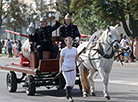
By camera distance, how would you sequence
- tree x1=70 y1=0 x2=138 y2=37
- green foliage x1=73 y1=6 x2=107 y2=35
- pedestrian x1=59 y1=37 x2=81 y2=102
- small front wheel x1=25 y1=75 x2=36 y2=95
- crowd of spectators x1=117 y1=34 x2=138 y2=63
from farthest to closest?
green foliage x1=73 y1=6 x2=107 y2=35
tree x1=70 y1=0 x2=138 y2=37
crowd of spectators x1=117 y1=34 x2=138 y2=63
small front wheel x1=25 y1=75 x2=36 y2=95
pedestrian x1=59 y1=37 x2=81 y2=102

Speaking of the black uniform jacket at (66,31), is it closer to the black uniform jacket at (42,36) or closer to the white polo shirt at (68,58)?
the black uniform jacket at (42,36)

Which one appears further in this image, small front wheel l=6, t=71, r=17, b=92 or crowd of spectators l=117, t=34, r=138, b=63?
crowd of spectators l=117, t=34, r=138, b=63

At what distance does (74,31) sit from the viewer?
11984mm

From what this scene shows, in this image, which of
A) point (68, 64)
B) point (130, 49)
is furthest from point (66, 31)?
point (130, 49)

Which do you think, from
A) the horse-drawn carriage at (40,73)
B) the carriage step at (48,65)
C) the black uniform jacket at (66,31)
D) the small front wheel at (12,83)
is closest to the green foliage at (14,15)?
the small front wheel at (12,83)

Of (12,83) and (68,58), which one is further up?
(68,58)

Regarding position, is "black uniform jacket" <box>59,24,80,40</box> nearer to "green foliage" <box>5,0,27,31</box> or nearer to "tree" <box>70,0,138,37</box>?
"tree" <box>70,0,138,37</box>

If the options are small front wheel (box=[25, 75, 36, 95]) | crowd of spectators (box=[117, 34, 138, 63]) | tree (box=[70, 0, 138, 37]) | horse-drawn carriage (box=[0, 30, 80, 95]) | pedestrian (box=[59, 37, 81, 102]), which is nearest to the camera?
pedestrian (box=[59, 37, 81, 102])

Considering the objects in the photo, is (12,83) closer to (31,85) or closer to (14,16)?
(31,85)

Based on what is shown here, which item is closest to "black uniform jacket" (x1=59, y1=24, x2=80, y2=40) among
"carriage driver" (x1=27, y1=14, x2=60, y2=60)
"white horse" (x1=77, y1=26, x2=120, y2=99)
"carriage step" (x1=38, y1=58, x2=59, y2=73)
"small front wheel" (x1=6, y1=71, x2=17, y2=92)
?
"carriage driver" (x1=27, y1=14, x2=60, y2=60)

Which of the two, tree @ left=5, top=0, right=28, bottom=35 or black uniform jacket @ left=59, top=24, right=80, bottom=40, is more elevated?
tree @ left=5, top=0, right=28, bottom=35

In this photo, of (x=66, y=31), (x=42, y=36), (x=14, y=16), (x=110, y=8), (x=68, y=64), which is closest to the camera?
(x=68, y=64)

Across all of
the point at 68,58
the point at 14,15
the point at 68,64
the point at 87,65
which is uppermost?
the point at 14,15

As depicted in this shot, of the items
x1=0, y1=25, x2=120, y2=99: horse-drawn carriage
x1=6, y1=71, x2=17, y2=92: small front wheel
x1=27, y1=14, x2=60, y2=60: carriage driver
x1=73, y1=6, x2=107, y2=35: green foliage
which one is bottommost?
x1=6, y1=71, x2=17, y2=92: small front wheel
